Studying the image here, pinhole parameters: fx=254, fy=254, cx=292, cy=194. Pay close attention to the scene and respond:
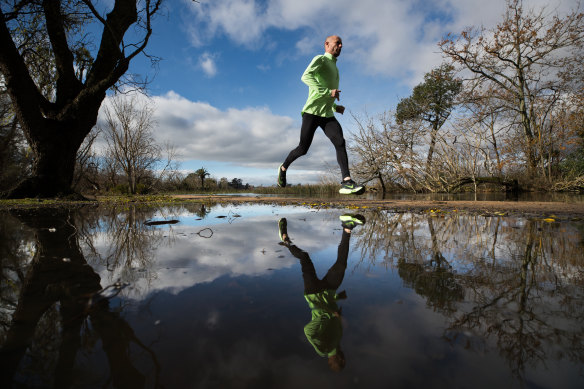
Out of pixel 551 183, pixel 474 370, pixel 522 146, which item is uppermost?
pixel 522 146

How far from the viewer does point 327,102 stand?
418cm

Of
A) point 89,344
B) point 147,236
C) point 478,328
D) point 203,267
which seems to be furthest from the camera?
point 147,236

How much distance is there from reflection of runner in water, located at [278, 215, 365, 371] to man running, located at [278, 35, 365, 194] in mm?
2799

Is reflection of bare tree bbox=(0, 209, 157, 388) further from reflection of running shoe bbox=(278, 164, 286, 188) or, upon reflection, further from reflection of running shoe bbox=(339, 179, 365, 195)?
reflection of running shoe bbox=(278, 164, 286, 188)

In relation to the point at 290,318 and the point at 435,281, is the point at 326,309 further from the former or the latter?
the point at 435,281

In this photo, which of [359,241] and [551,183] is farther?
[551,183]

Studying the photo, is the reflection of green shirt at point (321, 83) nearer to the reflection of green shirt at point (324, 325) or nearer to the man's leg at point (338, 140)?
the man's leg at point (338, 140)

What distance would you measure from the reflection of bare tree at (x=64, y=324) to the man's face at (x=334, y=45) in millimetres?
4199

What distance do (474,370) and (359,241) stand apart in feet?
4.69

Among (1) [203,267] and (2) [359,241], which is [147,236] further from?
(2) [359,241]

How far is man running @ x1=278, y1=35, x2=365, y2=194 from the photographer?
3.96m

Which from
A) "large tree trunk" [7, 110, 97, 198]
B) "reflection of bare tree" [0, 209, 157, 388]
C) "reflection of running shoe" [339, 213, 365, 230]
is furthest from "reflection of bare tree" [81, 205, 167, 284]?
"large tree trunk" [7, 110, 97, 198]

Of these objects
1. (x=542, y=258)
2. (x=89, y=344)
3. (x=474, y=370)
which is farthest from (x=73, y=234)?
(x=542, y=258)

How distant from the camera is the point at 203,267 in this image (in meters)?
1.37
